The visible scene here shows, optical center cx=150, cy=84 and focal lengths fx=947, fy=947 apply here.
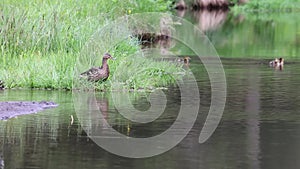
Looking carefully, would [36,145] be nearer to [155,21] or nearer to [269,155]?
[269,155]

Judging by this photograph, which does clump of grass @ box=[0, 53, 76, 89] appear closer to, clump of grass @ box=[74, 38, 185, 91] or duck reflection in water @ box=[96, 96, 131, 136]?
clump of grass @ box=[74, 38, 185, 91]

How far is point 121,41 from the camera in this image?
19578 mm

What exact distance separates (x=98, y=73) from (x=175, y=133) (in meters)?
4.52

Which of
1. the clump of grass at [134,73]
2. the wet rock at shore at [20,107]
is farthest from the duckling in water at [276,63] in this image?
the wet rock at shore at [20,107]

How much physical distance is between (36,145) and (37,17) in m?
8.37

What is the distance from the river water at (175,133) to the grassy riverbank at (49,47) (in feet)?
1.79

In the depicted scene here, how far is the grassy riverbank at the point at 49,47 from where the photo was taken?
53.2ft

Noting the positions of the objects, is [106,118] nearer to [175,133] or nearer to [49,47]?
[175,133]

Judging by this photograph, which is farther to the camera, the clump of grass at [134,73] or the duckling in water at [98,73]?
the clump of grass at [134,73]

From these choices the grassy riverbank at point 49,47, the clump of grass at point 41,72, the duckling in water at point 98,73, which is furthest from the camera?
the grassy riverbank at point 49,47

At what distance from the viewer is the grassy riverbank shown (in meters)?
16.2

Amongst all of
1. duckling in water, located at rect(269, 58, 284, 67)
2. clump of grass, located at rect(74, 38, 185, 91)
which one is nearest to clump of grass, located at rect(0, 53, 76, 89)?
clump of grass, located at rect(74, 38, 185, 91)

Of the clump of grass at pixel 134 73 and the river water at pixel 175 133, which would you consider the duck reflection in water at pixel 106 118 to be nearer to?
the river water at pixel 175 133

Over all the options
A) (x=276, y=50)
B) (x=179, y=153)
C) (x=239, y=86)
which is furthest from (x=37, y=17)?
(x=276, y=50)
